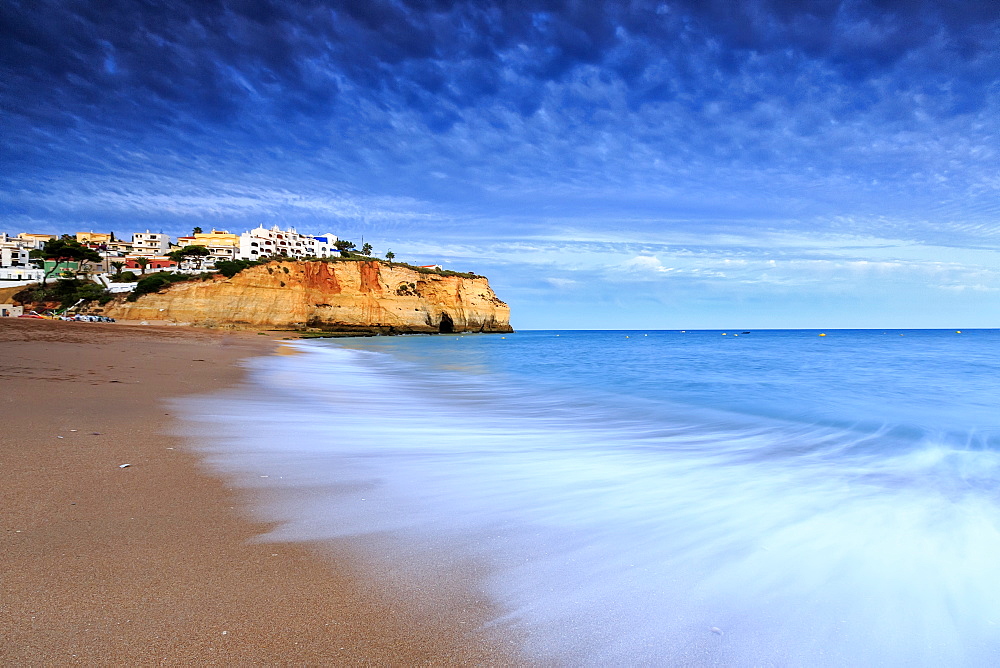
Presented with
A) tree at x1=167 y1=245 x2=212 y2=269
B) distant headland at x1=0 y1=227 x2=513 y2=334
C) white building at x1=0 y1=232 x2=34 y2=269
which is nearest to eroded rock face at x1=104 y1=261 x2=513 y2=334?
distant headland at x1=0 y1=227 x2=513 y2=334

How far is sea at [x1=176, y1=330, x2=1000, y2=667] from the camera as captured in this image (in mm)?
2268

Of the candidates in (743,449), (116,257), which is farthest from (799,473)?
(116,257)

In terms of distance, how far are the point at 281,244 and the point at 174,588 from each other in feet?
298

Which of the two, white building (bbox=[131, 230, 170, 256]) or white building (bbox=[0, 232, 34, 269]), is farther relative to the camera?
white building (bbox=[131, 230, 170, 256])

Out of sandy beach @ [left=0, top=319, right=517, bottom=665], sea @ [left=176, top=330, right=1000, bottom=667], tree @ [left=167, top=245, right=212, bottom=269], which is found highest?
tree @ [left=167, top=245, right=212, bottom=269]

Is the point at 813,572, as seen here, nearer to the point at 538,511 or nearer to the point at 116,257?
the point at 538,511

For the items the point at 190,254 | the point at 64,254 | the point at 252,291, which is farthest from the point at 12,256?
the point at 252,291

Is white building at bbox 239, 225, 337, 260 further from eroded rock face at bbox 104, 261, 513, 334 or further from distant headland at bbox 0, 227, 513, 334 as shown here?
eroded rock face at bbox 104, 261, 513, 334

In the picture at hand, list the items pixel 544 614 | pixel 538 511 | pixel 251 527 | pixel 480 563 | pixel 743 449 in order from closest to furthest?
1. pixel 544 614
2. pixel 480 563
3. pixel 251 527
4. pixel 538 511
5. pixel 743 449

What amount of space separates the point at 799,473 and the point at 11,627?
5.94 m

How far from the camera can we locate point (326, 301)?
5341 cm

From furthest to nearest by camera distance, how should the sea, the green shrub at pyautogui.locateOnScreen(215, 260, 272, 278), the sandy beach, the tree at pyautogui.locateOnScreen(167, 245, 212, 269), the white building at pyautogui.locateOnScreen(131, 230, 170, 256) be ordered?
1. the white building at pyautogui.locateOnScreen(131, 230, 170, 256)
2. the tree at pyautogui.locateOnScreen(167, 245, 212, 269)
3. the green shrub at pyautogui.locateOnScreen(215, 260, 272, 278)
4. the sea
5. the sandy beach

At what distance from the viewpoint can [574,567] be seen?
9.11 feet

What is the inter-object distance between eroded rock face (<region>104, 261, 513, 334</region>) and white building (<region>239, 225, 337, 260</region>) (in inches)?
939
